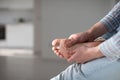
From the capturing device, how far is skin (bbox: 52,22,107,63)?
0.77 meters

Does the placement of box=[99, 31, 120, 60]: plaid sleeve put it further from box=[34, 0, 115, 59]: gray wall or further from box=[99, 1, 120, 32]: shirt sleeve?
box=[34, 0, 115, 59]: gray wall

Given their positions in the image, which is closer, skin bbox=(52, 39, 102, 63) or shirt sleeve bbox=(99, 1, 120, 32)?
skin bbox=(52, 39, 102, 63)

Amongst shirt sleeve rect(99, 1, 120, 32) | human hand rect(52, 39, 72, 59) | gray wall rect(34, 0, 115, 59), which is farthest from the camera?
gray wall rect(34, 0, 115, 59)

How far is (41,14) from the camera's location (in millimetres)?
6027

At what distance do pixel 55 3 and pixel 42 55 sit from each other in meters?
1.18

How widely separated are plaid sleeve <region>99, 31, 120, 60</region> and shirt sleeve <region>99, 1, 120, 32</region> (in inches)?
9.1

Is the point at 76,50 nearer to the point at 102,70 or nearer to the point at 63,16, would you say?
the point at 102,70

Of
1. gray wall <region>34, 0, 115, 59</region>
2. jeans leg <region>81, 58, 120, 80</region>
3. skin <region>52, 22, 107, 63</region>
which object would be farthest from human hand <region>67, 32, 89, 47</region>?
gray wall <region>34, 0, 115, 59</region>

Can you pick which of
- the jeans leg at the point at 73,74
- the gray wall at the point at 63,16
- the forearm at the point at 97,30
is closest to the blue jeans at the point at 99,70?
the jeans leg at the point at 73,74

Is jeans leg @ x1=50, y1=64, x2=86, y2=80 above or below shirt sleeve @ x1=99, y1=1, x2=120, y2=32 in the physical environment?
below

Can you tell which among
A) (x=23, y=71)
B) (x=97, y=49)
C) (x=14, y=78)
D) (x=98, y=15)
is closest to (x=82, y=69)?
(x=97, y=49)

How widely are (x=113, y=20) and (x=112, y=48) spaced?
0.26 meters

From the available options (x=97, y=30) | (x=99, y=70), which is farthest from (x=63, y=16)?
(x=99, y=70)

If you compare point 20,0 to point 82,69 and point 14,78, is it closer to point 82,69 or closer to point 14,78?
point 14,78
